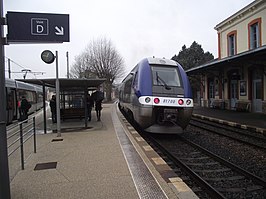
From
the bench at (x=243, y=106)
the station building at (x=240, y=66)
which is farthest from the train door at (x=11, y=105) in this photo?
→ the bench at (x=243, y=106)

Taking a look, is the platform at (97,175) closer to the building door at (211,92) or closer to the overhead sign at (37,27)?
the overhead sign at (37,27)

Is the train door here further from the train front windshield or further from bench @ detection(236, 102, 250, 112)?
bench @ detection(236, 102, 250, 112)

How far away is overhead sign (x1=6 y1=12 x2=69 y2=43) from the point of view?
3600mm

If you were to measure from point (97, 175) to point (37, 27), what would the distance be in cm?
282

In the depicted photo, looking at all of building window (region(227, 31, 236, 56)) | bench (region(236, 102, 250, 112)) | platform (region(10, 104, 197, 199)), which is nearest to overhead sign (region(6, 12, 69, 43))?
platform (region(10, 104, 197, 199))

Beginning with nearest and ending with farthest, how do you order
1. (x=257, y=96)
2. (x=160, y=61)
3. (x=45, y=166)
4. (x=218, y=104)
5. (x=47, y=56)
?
(x=45, y=166) < (x=47, y=56) < (x=160, y=61) < (x=257, y=96) < (x=218, y=104)

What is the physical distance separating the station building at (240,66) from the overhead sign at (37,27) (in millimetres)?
11974

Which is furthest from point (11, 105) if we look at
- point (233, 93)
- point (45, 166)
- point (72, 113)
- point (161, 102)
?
point (233, 93)

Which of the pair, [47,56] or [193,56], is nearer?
[47,56]

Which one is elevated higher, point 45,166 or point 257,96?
point 257,96

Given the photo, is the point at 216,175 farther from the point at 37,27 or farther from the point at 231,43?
the point at 231,43

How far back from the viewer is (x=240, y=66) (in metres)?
20.3

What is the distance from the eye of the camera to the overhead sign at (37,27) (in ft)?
11.8

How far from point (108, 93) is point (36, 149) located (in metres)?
40.6
